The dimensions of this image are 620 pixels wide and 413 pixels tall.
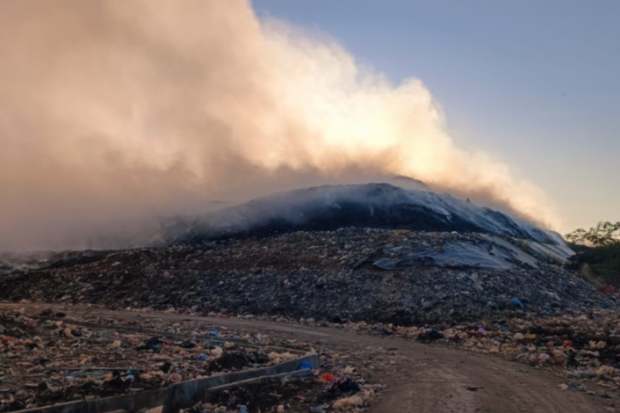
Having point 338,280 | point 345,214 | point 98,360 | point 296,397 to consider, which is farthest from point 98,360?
point 345,214

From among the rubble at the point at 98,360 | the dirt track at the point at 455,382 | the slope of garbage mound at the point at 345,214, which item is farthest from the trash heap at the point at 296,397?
the slope of garbage mound at the point at 345,214

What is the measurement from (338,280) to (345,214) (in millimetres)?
13167

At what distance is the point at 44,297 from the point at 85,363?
18.8 meters

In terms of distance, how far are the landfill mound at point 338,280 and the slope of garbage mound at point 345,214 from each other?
5221 mm

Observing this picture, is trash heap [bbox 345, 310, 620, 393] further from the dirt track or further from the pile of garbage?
the pile of garbage

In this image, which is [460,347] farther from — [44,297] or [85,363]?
[44,297]

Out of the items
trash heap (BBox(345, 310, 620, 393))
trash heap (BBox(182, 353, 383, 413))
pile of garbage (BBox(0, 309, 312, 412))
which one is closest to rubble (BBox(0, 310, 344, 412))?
pile of garbage (BBox(0, 309, 312, 412))

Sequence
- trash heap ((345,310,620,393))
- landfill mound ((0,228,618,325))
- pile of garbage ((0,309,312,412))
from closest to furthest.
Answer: pile of garbage ((0,309,312,412))
trash heap ((345,310,620,393))
landfill mound ((0,228,618,325))

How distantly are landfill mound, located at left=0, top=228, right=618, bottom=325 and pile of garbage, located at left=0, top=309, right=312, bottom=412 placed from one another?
6.64 meters

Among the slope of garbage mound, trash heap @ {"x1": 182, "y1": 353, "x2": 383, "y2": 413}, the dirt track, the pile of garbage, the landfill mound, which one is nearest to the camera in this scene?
the pile of garbage

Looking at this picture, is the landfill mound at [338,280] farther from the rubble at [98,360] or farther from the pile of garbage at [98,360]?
the pile of garbage at [98,360]

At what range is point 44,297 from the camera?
974 inches

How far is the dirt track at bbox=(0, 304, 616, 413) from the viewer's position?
697 centimetres

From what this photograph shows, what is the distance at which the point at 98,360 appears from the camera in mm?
8492
